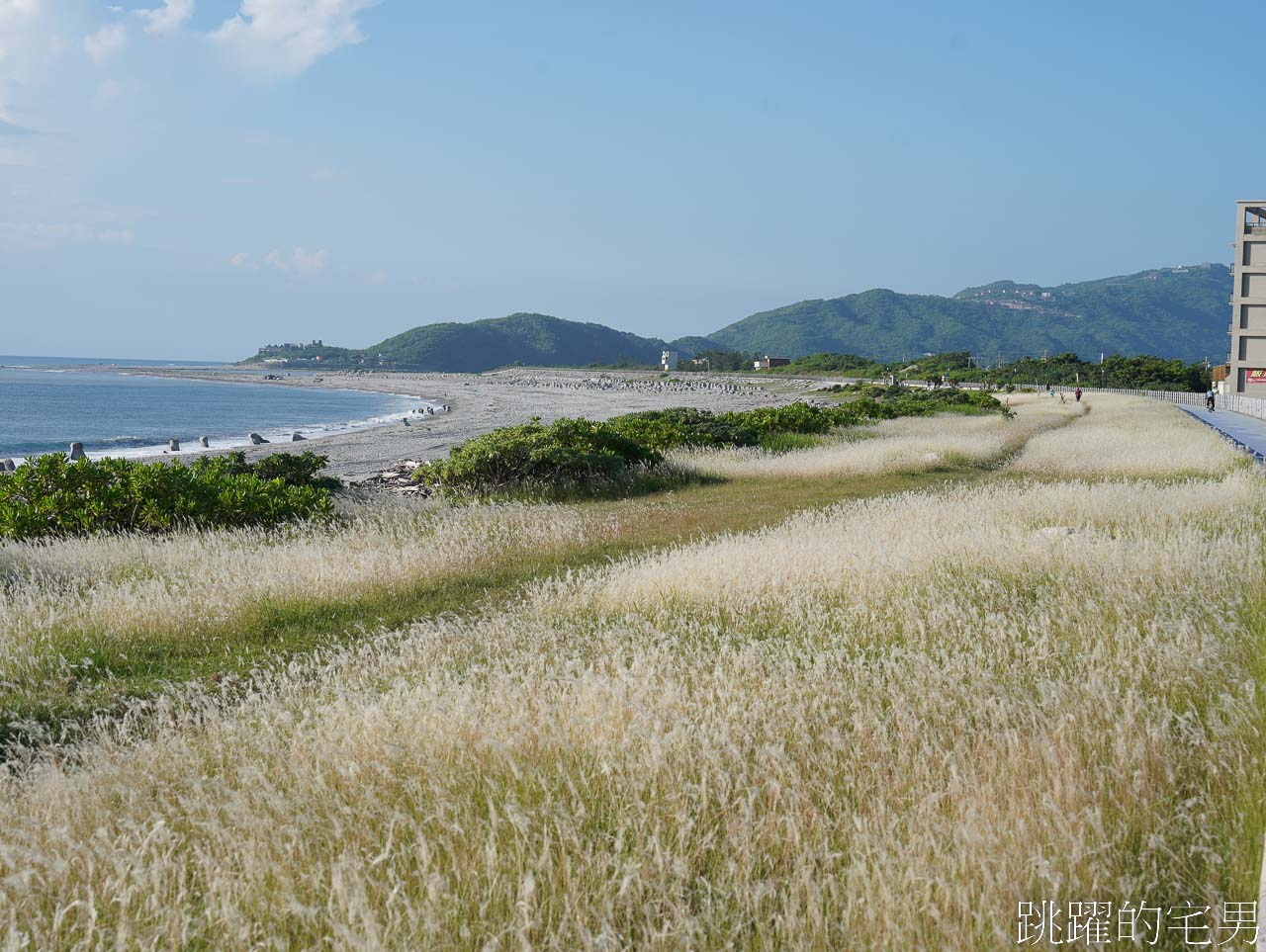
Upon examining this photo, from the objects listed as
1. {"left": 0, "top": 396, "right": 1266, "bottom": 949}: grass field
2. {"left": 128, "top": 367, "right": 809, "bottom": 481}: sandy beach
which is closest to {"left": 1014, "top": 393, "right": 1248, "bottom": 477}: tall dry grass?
{"left": 0, "top": 396, "right": 1266, "bottom": 949}: grass field

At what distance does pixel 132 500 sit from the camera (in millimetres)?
12430

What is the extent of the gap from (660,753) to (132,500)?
11.1 metres

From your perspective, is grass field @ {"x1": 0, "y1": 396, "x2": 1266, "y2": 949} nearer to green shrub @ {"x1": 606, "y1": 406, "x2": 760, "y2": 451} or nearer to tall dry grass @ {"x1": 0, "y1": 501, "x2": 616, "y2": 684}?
tall dry grass @ {"x1": 0, "y1": 501, "x2": 616, "y2": 684}

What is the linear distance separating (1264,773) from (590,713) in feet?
9.24

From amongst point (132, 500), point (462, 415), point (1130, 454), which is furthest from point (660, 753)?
point (462, 415)

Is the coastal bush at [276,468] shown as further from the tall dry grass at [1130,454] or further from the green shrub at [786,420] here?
the tall dry grass at [1130,454]

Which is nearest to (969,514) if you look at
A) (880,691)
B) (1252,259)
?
(880,691)

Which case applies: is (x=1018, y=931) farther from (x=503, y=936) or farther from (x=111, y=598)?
(x=111, y=598)

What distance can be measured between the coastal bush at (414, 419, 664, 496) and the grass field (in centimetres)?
823

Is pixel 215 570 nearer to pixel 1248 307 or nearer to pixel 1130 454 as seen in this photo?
pixel 1130 454

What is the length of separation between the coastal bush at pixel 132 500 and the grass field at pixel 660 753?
3.29m

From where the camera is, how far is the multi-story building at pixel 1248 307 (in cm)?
7456

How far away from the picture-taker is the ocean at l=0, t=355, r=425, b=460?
152 feet

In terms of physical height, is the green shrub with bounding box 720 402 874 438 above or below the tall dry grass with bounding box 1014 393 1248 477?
above
